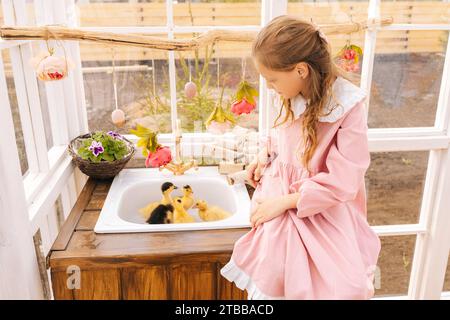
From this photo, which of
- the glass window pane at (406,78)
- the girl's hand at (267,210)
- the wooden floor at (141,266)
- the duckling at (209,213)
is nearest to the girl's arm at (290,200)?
the girl's hand at (267,210)

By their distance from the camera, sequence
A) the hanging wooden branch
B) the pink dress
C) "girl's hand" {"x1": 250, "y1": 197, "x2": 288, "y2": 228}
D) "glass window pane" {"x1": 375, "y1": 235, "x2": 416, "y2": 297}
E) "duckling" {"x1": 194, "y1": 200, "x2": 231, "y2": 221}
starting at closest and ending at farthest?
the pink dress < "girl's hand" {"x1": 250, "y1": 197, "x2": 288, "y2": 228} < the hanging wooden branch < "duckling" {"x1": 194, "y1": 200, "x2": 231, "y2": 221} < "glass window pane" {"x1": 375, "y1": 235, "x2": 416, "y2": 297}

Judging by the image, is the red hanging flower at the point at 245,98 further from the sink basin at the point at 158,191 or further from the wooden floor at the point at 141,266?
the wooden floor at the point at 141,266

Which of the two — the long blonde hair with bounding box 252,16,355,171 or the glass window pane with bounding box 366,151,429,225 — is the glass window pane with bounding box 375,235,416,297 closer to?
the glass window pane with bounding box 366,151,429,225

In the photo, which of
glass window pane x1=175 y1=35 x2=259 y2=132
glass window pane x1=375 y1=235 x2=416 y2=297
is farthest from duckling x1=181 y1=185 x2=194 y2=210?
glass window pane x1=375 y1=235 x2=416 y2=297

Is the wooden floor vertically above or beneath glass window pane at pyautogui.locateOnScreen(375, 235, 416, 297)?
above

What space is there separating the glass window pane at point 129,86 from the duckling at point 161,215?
17.9 inches

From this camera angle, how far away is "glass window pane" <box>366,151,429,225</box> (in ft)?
6.23

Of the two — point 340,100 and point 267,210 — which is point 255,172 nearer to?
point 267,210

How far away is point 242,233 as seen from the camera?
1.33m

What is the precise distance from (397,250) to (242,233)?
1028 mm

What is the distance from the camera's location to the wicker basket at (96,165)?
1581 mm

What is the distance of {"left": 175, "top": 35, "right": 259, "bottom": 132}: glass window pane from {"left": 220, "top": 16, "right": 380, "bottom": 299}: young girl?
2.03ft
